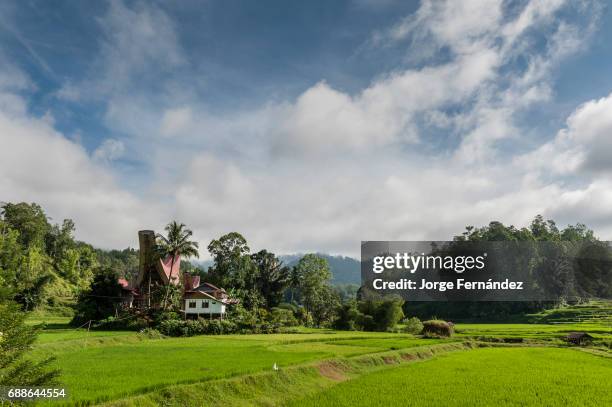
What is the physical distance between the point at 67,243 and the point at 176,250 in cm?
5101

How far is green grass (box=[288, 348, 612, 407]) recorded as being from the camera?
564 inches

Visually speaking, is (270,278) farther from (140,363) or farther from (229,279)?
(140,363)

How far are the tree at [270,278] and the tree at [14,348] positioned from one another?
47.7 m

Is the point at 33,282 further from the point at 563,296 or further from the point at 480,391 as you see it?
the point at 563,296

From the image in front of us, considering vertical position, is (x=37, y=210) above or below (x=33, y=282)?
above

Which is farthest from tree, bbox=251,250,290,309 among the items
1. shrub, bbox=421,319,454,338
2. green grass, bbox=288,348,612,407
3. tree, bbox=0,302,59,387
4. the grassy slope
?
tree, bbox=0,302,59,387

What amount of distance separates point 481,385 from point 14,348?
50.1ft

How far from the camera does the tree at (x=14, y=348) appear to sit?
834cm

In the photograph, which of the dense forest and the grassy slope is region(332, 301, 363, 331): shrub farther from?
the grassy slope

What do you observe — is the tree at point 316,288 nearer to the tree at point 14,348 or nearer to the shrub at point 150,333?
the shrub at point 150,333

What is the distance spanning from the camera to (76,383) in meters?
12.9

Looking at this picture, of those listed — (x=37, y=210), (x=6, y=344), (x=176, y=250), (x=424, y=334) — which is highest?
(x=37, y=210)

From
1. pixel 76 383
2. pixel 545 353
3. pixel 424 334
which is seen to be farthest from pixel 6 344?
pixel 424 334

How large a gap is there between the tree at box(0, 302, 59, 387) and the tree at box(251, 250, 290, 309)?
47.7 meters
